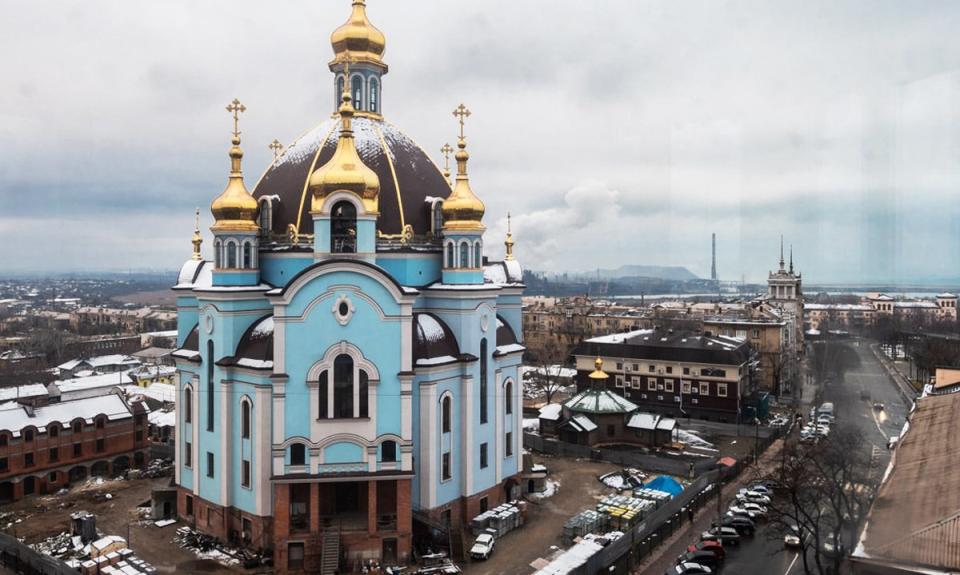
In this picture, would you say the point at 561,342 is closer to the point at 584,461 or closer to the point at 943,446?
the point at 584,461

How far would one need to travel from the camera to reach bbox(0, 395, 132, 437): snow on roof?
85.7ft

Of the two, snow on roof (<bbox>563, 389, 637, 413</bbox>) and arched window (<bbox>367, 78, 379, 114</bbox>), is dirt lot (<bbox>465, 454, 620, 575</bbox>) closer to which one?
snow on roof (<bbox>563, 389, 637, 413</bbox>)

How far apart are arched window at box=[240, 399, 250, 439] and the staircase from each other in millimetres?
4045

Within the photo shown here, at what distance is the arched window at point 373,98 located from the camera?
27.1 m

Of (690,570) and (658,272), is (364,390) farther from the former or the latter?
(658,272)

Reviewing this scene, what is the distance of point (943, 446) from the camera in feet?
49.6

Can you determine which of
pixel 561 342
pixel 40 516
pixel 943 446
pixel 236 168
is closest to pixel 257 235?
pixel 236 168

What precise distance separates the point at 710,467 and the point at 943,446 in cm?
1396

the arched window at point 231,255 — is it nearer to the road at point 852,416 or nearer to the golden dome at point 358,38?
the golden dome at point 358,38

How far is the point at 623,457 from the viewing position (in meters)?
29.7

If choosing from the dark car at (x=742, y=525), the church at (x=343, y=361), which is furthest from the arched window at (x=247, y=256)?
the dark car at (x=742, y=525)

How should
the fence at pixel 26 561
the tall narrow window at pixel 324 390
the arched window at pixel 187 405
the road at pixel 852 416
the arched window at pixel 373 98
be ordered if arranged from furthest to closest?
the arched window at pixel 373 98 < the arched window at pixel 187 405 < the tall narrow window at pixel 324 390 < the road at pixel 852 416 < the fence at pixel 26 561

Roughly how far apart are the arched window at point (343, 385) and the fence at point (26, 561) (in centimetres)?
782

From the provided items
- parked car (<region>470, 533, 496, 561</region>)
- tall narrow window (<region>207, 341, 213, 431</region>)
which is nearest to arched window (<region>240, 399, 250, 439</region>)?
tall narrow window (<region>207, 341, 213, 431</region>)
